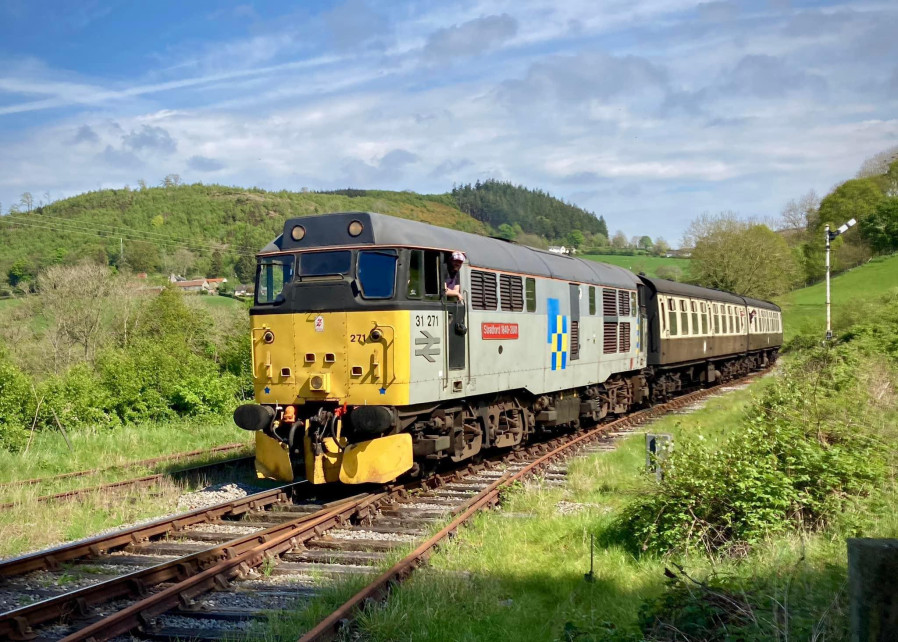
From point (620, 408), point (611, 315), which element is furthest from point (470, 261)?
point (620, 408)

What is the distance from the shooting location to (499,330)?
12109 mm

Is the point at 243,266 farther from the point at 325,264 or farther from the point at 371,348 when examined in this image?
the point at 371,348

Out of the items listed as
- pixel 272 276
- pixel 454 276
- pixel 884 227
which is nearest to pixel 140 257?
pixel 272 276

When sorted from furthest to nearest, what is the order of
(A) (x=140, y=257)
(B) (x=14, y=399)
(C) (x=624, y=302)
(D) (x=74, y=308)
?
(A) (x=140, y=257) → (D) (x=74, y=308) → (C) (x=624, y=302) → (B) (x=14, y=399)

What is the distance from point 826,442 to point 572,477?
388 centimetres

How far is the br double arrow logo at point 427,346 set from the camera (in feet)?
33.0

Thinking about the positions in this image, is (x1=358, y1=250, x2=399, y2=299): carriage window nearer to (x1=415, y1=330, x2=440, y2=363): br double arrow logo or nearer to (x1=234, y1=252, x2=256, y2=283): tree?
(x1=415, y1=330, x2=440, y2=363): br double arrow logo

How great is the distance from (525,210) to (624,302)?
7292cm

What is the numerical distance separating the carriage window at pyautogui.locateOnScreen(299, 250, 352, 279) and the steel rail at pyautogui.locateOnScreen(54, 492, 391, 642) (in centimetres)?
299

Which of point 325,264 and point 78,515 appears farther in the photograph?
point 325,264

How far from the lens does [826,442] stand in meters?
9.04

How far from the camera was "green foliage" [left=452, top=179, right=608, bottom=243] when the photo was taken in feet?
268

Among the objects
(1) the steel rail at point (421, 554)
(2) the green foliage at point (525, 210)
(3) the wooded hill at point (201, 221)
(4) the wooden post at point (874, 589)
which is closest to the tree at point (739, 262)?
(3) the wooded hill at point (201, 221)

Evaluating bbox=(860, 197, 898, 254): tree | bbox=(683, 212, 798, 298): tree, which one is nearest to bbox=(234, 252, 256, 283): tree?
bbox=(683, 212, 798, 298): tree
